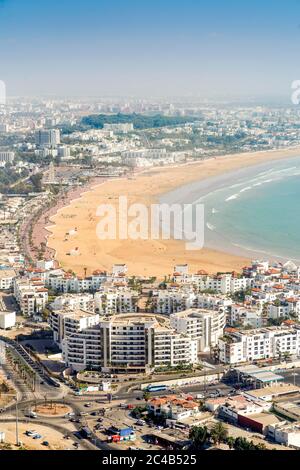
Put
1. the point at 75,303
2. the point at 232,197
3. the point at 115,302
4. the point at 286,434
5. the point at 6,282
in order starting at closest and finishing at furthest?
the point at 286,434, the point at 75,303, the point at 115,302, the point at 6,282, the point at 232,197

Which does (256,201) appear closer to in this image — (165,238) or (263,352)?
(165,238)

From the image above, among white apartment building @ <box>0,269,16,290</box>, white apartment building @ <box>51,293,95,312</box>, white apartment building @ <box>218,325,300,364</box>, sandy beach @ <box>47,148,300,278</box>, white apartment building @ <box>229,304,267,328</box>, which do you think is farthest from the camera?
sandy beach @ <box>47,148,300,278</box>

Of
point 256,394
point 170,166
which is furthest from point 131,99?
point 256,394

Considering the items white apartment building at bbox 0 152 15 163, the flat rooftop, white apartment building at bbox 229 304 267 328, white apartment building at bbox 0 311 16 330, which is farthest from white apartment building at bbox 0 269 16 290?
white apartment building at bbox 0 152 15 163

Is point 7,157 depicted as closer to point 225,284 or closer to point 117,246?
point 117,246

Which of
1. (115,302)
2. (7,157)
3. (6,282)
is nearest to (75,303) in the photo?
(115,302)

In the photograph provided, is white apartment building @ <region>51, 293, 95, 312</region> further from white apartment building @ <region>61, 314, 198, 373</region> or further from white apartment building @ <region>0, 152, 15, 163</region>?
white apartment building @ <region>0, 152, 15, 163</region>
